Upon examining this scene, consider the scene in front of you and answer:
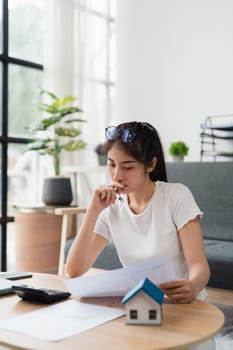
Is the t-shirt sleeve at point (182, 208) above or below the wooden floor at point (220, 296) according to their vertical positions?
above

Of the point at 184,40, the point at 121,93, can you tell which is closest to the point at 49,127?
the point at 121,93

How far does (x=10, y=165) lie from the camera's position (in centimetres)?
386

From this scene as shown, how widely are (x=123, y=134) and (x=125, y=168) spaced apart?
98 millimetres

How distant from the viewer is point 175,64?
4.32m

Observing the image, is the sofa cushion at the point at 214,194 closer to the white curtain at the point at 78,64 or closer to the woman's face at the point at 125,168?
the white curtain at the point at 78,64

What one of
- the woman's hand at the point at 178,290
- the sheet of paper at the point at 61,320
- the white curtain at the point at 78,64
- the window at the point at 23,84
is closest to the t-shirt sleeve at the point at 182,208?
the woman's hand at the point at 178,290

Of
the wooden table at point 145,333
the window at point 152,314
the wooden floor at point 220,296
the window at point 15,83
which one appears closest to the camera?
the wooden table at point 145,333

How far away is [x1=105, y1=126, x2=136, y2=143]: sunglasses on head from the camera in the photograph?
131 centimetres

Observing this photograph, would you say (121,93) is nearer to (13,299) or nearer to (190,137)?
(190,137)

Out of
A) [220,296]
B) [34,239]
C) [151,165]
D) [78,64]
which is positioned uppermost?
[78,64]

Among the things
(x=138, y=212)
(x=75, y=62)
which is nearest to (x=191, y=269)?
(x=138, y=212)

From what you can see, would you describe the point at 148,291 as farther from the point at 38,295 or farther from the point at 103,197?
the point at 103,197

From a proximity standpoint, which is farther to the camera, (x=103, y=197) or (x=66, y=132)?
(x=66, y=132)

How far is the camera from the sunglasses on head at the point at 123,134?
4.30 feet
